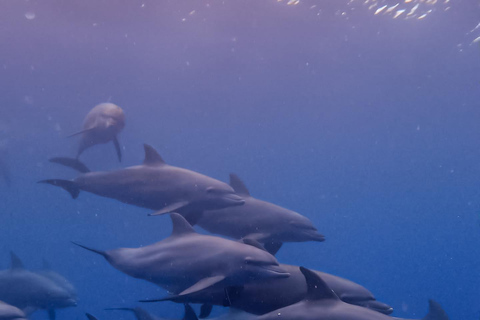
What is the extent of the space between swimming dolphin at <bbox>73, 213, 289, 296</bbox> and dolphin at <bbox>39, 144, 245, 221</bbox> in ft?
3.40

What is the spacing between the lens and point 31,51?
27.6 m

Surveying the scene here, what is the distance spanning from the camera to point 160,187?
691cm

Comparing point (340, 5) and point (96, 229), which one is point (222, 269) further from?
point (96, 229)

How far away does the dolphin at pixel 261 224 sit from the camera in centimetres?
754

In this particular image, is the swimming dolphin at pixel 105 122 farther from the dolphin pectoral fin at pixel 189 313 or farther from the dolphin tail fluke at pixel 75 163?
the dolphin pectoral fin at pixel 189 313

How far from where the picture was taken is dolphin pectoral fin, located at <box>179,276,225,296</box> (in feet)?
15.1

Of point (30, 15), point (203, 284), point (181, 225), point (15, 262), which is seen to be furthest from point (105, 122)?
point (30, 15)

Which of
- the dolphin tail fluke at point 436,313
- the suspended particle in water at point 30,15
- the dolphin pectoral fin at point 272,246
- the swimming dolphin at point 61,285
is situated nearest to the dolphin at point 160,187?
the dolphin pectoral fin at point 272,246

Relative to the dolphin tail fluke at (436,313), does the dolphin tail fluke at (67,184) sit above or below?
above

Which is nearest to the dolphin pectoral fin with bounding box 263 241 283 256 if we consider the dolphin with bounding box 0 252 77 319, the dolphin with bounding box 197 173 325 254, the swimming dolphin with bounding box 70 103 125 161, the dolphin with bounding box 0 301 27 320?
the dolphin with bounding box 197 173 325 254

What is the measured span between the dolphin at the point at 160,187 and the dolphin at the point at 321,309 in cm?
265

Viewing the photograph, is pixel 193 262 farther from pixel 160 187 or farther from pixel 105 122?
pixel 105 122

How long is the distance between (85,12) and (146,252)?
2018 cm

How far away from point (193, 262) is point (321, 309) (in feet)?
5.77
